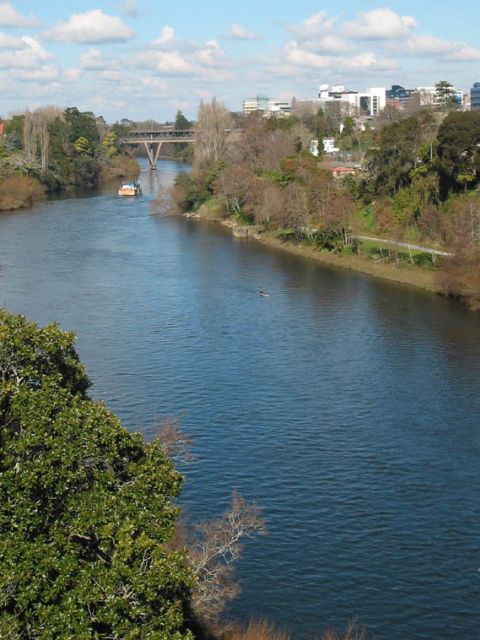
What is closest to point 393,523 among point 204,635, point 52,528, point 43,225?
point 204,635

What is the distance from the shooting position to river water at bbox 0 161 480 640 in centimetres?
1897

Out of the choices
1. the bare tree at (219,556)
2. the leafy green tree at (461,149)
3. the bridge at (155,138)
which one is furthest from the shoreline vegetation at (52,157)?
the bare tree at (219,556)

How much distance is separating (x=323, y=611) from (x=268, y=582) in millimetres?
1524

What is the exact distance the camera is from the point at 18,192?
81.9 meters

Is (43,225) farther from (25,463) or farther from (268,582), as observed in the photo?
(25,463)

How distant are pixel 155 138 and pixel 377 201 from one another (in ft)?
268

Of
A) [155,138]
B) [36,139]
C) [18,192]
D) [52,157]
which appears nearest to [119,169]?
[52,157]

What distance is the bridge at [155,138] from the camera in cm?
13200

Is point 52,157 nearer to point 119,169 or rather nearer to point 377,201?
point 119,169

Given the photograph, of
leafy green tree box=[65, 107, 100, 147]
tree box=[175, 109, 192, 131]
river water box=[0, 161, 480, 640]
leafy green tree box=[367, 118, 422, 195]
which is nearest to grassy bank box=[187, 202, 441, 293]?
river water box=[0, 161, 480, 640]

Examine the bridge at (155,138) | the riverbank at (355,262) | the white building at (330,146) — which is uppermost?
the bridge at (155,138)

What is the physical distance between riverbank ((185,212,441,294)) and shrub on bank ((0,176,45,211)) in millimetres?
24445

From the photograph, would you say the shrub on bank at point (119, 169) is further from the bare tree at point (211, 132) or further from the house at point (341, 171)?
the house at point (341, 171)

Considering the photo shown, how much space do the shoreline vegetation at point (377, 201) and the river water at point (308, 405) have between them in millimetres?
2456
